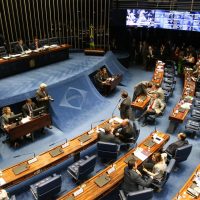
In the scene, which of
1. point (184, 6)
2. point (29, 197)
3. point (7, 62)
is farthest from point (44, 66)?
point (184, 6)

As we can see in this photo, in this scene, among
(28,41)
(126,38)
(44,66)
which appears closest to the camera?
(44,66)

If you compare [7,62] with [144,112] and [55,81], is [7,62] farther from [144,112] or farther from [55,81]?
[144,112]

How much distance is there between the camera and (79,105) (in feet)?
35.4

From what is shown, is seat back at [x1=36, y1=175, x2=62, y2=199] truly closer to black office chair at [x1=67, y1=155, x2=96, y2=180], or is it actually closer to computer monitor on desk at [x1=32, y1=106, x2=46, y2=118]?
black office chair at [x1=67, y1=155, x2=96, y2=180]

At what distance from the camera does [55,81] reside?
10.8 meters

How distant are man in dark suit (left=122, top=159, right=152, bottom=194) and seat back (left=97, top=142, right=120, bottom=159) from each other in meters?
1.23

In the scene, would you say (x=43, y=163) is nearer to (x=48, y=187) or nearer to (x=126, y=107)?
(x=48, y=187)

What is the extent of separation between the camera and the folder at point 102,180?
19.8ft

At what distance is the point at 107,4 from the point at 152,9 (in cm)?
270

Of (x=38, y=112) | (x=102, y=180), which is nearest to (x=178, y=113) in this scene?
(x=102, y=180)

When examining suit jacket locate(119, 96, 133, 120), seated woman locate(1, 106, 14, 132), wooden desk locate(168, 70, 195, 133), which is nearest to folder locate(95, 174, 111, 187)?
suit jacket locate(119, 96, 133, 120)

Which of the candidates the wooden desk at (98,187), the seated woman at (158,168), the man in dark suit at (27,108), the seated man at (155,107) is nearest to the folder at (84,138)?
the wooden desk at (98,187)

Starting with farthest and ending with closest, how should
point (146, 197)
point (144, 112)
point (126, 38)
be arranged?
point (126, 38) → point (144, 112) → point (146, 197)

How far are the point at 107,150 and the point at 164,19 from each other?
9.94 metres
